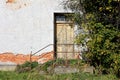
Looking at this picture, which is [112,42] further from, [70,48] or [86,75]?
[70,48]

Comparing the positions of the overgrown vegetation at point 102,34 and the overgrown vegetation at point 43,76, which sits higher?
the overgrown vegetation at point 102,34

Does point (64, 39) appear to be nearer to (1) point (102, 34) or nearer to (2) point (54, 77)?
(2) point (54, 77)

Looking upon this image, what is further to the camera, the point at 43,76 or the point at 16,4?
the point at 16,4

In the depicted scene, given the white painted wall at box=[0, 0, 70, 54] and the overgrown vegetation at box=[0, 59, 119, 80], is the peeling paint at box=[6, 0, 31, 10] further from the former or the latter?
the overgrown vegetation at box=[0, 59, 119, 80]

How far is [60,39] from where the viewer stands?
70.3 feet

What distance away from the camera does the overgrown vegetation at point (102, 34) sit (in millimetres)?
17406

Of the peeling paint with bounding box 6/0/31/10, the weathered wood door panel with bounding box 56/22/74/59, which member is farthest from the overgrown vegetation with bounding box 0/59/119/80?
the peeling paint with bounding box 6/0/31/10

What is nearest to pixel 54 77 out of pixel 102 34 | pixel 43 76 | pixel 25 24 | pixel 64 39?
pixel 43 76

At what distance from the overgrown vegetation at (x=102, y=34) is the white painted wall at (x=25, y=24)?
72.1 inches

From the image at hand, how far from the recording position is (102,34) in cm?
1730

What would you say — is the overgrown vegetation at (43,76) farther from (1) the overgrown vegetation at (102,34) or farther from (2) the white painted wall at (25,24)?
(2) the white painted wall at (25,24)

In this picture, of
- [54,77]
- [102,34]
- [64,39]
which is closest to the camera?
[102,34]

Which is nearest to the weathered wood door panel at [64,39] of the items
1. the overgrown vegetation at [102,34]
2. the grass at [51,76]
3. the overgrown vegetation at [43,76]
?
the overgrown vegetation at [102,34]

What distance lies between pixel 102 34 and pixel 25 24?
4757 millimetres
